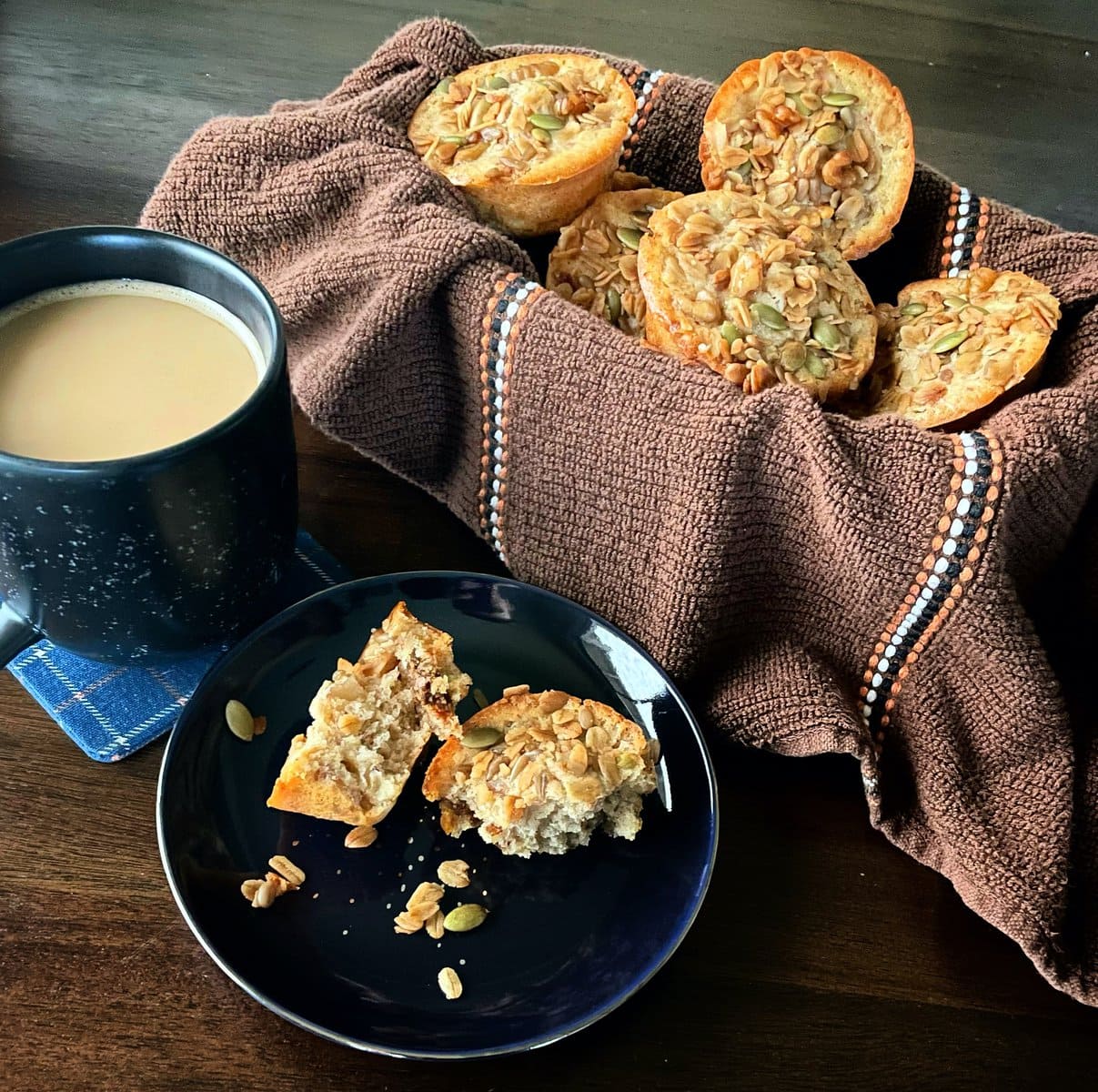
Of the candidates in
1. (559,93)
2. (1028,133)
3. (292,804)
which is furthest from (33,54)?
(1028,133)

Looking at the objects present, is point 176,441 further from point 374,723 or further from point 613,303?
point 613,303

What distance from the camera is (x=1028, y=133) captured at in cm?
126

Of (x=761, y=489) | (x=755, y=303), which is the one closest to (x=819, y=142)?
(x=755, y=303)

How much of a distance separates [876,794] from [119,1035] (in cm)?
44

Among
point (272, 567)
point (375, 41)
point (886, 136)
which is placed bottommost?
point (272, 567)

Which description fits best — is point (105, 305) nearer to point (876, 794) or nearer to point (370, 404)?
point (370, 404)

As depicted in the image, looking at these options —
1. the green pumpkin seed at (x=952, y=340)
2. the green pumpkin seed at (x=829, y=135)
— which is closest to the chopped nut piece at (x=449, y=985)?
the green pumpkin seed at (x=952, y=340)

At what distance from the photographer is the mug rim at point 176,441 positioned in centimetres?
54

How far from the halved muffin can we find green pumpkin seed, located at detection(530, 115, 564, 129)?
372 mm

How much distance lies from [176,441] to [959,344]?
19.4 inches

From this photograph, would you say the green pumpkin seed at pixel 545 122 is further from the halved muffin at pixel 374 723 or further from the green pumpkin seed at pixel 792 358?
the halved muffin at pixel 374 723

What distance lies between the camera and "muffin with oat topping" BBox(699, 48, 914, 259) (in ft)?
2.64

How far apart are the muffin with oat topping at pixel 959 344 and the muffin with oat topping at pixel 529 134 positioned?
0.77ft

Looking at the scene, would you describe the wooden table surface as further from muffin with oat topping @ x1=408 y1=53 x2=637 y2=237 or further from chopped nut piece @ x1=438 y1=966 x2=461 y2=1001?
muffin with oat topping @ x1=408 y1=53 x2=637 y2=237
